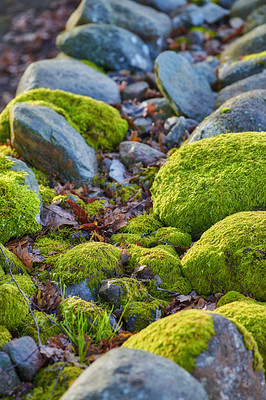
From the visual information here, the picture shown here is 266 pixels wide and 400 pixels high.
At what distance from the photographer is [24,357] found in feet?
9.46

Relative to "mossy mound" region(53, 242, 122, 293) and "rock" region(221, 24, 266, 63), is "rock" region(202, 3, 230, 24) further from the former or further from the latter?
"mossy mound" region(53, 242, 122, 293)

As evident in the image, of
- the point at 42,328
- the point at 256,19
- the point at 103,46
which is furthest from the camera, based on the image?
the point at 256,19

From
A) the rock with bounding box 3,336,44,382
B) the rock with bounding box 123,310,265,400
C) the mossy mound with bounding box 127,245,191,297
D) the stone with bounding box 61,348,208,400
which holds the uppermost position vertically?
the stone with bounding box 61,348,208,400

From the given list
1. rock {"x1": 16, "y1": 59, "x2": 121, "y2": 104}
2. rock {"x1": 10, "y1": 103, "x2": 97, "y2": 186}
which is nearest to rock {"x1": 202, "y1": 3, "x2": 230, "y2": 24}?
rock {"x1": 16, "y1": 59, "x2": 121, "y2": 104}

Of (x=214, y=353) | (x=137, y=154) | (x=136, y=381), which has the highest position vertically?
(x=136, y=381)

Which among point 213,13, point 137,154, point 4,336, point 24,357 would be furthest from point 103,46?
point 24,357

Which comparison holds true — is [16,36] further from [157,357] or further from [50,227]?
[157,357]

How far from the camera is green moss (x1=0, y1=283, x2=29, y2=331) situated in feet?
10.9

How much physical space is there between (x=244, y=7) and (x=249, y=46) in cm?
360

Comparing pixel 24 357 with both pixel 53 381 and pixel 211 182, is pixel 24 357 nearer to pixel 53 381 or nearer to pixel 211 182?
pixel 53 381

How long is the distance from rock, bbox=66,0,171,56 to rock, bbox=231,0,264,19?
3038mm

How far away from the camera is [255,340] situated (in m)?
3.02

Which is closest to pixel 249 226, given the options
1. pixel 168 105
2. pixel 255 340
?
pixel 255 340

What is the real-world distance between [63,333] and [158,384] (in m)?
1.41
